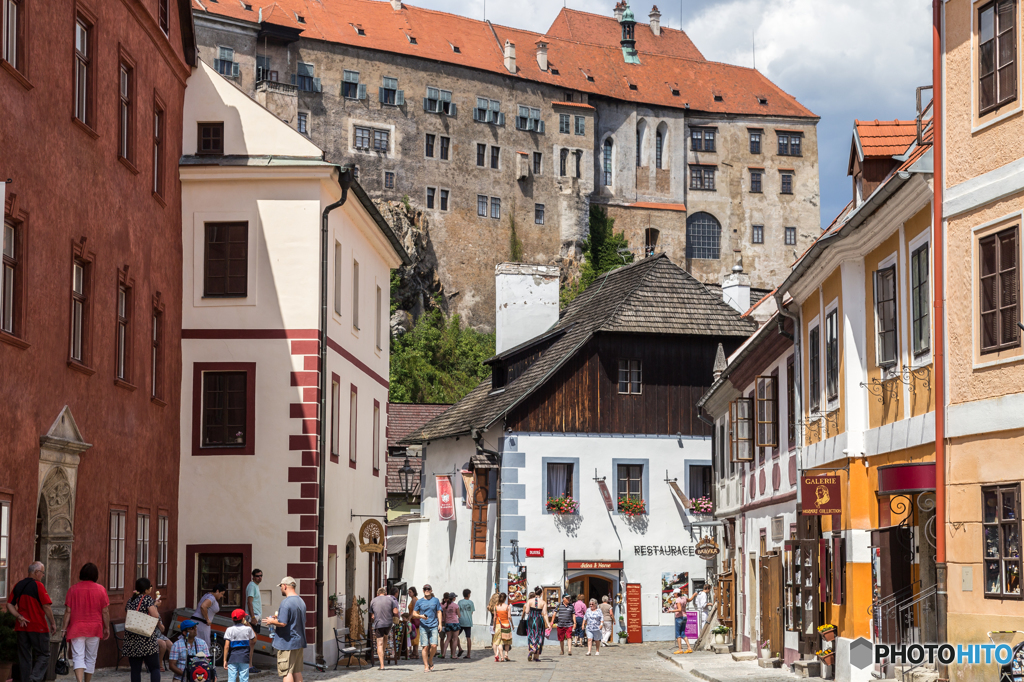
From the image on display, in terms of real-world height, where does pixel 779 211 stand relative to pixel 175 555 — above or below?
above

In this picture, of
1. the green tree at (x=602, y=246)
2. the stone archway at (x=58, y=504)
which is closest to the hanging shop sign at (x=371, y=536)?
the stone archway at (x=58, y=504)

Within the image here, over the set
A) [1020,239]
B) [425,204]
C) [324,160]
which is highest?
[425,204]

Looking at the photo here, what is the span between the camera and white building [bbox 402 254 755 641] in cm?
3753

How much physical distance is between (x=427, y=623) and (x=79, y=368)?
9174mm

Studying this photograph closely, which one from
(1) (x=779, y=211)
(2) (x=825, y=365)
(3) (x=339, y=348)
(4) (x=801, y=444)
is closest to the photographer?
(2) (x=825, y=365)

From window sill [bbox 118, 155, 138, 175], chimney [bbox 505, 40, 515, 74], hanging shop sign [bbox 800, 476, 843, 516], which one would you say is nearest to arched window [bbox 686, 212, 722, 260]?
chimney [bbox 505, 40, 515, 74]

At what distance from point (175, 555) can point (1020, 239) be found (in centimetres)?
1595

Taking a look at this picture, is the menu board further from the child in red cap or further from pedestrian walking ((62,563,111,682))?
pedestrian walking ((62,563,111,682))

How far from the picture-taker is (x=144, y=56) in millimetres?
23062

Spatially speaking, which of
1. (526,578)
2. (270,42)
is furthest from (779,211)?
(526,578)

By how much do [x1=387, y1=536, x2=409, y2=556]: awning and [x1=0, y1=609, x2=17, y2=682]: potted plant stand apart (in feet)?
107

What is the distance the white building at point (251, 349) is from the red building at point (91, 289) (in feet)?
1.47

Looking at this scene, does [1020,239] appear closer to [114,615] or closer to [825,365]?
[825,365]

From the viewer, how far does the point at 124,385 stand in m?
21.3
